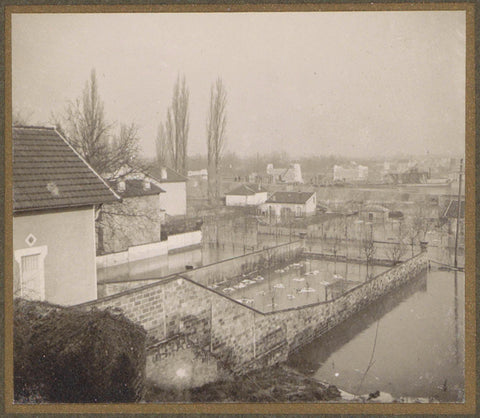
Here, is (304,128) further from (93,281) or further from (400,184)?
(93,281)

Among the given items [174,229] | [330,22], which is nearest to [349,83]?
[330,22]

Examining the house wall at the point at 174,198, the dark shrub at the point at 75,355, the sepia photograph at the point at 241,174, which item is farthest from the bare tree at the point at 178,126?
the dark shrub at the point at 75,355

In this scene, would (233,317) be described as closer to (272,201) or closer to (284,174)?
(272,201)

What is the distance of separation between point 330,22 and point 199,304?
2.81 m

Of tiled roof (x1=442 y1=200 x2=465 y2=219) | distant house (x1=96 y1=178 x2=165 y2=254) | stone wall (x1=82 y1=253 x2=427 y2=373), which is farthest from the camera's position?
distant house (x1=96 y1=178 x2=165 y2=254)

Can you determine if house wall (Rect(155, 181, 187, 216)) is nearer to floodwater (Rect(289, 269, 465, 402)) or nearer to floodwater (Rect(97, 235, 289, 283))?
floodwater (Rect(97, 235, 289, 283))

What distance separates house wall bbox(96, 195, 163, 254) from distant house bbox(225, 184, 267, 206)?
83cm

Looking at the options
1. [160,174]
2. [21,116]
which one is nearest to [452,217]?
[160,174]

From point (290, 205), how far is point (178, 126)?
144 cm

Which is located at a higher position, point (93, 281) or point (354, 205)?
point (354, 205)

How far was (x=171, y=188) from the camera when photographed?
4738 mm

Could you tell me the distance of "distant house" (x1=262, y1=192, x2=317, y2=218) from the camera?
4754mm

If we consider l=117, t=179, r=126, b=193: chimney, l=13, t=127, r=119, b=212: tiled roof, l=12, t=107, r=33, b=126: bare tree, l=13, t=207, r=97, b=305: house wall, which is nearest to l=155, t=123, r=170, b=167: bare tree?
l=13, t=127, r=119, b=212: tiled roof

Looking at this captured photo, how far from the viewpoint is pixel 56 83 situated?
4137 millimetres
